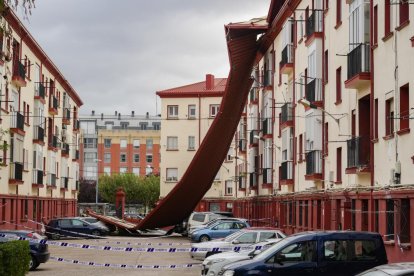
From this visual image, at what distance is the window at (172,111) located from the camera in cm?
8203

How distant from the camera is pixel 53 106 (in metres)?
62.7

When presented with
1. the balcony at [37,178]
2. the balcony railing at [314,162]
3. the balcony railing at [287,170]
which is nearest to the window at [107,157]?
the balcony at [37,178]

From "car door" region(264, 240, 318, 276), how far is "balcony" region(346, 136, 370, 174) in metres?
9.02

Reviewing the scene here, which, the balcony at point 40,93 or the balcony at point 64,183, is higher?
the balcony at point 40,93

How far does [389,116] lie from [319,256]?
7.88m

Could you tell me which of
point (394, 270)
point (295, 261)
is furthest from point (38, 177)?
point (394, 270)

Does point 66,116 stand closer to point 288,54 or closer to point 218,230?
point 218,230

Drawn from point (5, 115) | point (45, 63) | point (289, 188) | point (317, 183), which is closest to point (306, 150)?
point (317, 183)

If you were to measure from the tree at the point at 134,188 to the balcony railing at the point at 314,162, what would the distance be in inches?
3340

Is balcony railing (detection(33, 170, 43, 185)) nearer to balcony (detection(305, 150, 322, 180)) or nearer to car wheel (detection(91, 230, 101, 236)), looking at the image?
car wheel (detection(91, 230, 101, 236))

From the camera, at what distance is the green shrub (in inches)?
736

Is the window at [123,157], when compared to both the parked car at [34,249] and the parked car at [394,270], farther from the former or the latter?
the parked car at [394,270]

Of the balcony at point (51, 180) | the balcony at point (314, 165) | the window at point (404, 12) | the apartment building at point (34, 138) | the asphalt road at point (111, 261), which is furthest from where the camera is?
the balcony at point (51, 180)

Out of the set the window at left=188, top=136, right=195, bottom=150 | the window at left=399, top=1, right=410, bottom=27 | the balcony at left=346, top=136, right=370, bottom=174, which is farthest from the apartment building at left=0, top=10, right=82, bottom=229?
the window at left=399, top=1, right=410, bottom=27
